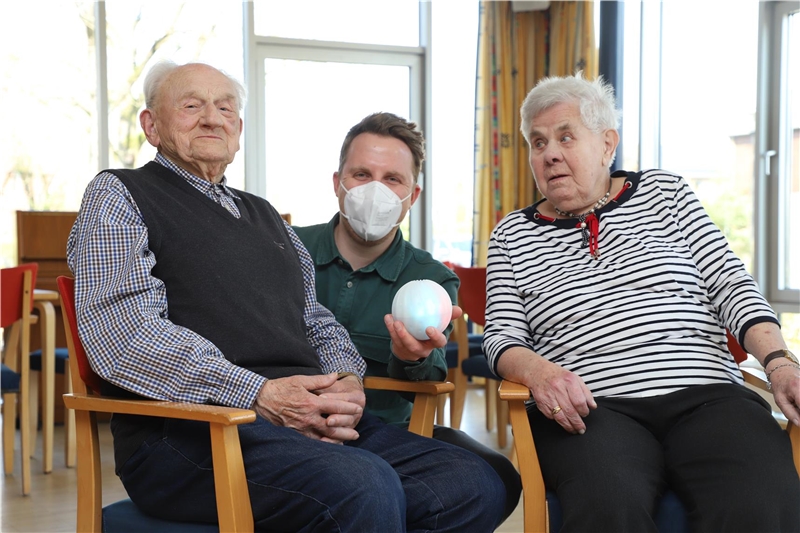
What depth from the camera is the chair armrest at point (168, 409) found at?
4.63ft

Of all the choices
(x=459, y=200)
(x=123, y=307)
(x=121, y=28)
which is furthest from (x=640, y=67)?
(x=123, y=307)

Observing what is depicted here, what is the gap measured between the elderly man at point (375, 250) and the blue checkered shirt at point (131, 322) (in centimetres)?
55

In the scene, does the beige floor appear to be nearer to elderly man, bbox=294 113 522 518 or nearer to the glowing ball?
elderly man, bbox=294 113 522 518

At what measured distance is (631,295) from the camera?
189 centimetres

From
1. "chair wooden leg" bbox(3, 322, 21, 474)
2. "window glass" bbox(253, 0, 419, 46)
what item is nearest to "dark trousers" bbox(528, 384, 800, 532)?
"chair wooden leg" bbox(3, 322, 21, 474)

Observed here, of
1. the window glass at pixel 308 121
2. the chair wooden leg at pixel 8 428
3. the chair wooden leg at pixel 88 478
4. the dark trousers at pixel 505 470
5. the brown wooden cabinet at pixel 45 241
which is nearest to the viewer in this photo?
the chair wooden leg at pixel 88 478

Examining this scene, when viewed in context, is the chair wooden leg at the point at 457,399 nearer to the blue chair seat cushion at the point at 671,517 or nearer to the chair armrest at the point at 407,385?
the chair armrest at the point at 407,385

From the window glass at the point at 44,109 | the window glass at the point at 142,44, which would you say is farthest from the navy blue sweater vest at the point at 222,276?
the window glass at the point at 44,109

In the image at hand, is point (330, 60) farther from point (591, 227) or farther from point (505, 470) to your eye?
point (505, 470)

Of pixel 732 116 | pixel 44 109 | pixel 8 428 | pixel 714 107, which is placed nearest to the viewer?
pixel 8 428

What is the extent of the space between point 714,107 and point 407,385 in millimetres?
3722

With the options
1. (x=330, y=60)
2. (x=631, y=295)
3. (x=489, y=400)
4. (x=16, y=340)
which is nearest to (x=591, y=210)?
(x=631, y=295)

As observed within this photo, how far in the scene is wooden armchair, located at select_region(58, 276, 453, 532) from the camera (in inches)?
56.9

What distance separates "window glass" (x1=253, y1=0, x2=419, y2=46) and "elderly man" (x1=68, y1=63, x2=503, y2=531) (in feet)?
14.0
